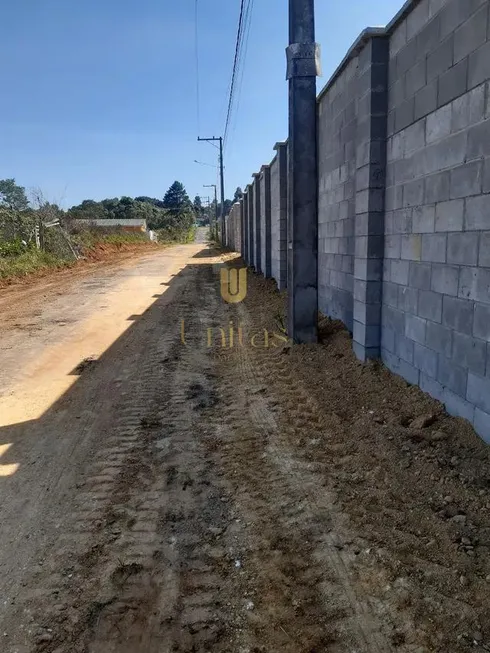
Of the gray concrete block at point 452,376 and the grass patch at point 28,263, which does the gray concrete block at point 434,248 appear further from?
the grass patch at point 28,263

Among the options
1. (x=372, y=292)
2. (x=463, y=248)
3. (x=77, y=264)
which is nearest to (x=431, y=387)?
(x=463, y=248)

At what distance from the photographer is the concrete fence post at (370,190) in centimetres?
440

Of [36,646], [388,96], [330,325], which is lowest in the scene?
[36,646]

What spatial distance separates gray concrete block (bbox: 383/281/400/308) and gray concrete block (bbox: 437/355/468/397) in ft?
3.22

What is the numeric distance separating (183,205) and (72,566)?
103999 millimetres

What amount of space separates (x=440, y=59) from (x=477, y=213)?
1329mm

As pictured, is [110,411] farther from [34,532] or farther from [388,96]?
[388,96]

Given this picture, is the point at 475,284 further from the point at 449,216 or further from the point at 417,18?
the point at 417,18

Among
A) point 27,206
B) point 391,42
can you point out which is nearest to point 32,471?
point 391,42

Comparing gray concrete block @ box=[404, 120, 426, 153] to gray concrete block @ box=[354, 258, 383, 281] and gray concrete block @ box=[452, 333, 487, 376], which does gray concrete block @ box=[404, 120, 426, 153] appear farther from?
gray concrete block @ box=[452, 333, 487, 376]

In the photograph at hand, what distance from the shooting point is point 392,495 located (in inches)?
108

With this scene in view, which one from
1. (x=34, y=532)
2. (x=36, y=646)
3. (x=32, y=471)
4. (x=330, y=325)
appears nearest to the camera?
(x=36, y=646)

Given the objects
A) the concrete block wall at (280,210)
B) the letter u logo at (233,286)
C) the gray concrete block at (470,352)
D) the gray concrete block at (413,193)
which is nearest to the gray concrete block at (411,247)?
the gray concrete block at (413,193)

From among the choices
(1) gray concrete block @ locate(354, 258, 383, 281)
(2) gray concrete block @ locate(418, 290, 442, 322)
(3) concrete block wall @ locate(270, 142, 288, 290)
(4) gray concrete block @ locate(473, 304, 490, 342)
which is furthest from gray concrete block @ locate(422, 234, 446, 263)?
(3) concrete block wall @ locate(270, 142, 288, 290)
